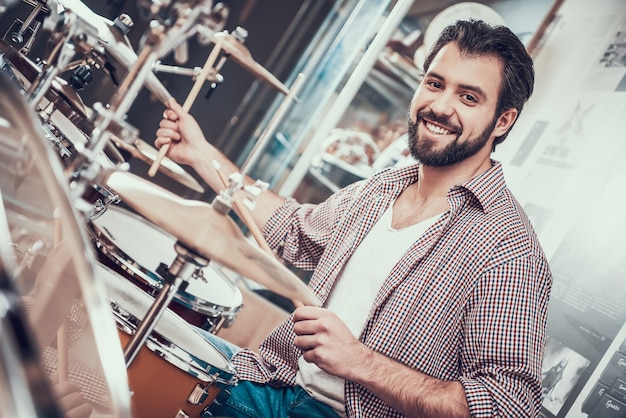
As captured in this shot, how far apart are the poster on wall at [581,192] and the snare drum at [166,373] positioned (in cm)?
Answer: 119

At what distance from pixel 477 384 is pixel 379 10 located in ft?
9.15

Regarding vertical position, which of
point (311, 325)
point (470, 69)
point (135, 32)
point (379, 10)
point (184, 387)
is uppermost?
point (379, 10)

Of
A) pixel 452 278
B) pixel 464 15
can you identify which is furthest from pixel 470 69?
pixel 464 15

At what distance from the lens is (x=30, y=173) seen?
565mm

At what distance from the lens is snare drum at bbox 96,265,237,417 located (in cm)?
129

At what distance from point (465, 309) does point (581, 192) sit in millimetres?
893

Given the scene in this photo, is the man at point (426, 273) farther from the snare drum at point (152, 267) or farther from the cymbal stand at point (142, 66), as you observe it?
the cymbal stand at point (142, 66)

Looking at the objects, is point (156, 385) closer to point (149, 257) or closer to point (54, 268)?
point (149, 257)

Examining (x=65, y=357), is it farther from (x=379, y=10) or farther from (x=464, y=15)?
(x=379, y=10)

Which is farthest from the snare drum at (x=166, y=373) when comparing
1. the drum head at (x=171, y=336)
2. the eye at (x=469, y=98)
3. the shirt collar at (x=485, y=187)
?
the eye at (x=469, y=98)

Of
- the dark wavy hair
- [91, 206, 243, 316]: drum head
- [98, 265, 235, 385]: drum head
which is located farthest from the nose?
[98, 265, 235, 385]: drum head

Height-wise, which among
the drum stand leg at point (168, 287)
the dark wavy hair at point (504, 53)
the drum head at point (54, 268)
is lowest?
the drum stand leg at point (168, 287)

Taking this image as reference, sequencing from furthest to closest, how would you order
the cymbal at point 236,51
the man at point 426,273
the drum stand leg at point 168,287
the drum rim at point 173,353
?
the cymbal at point 236,51
the man at point 426,273
the drum rim at point 173,353
the drum stand leg at point 168,287

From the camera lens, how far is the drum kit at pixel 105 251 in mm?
534
